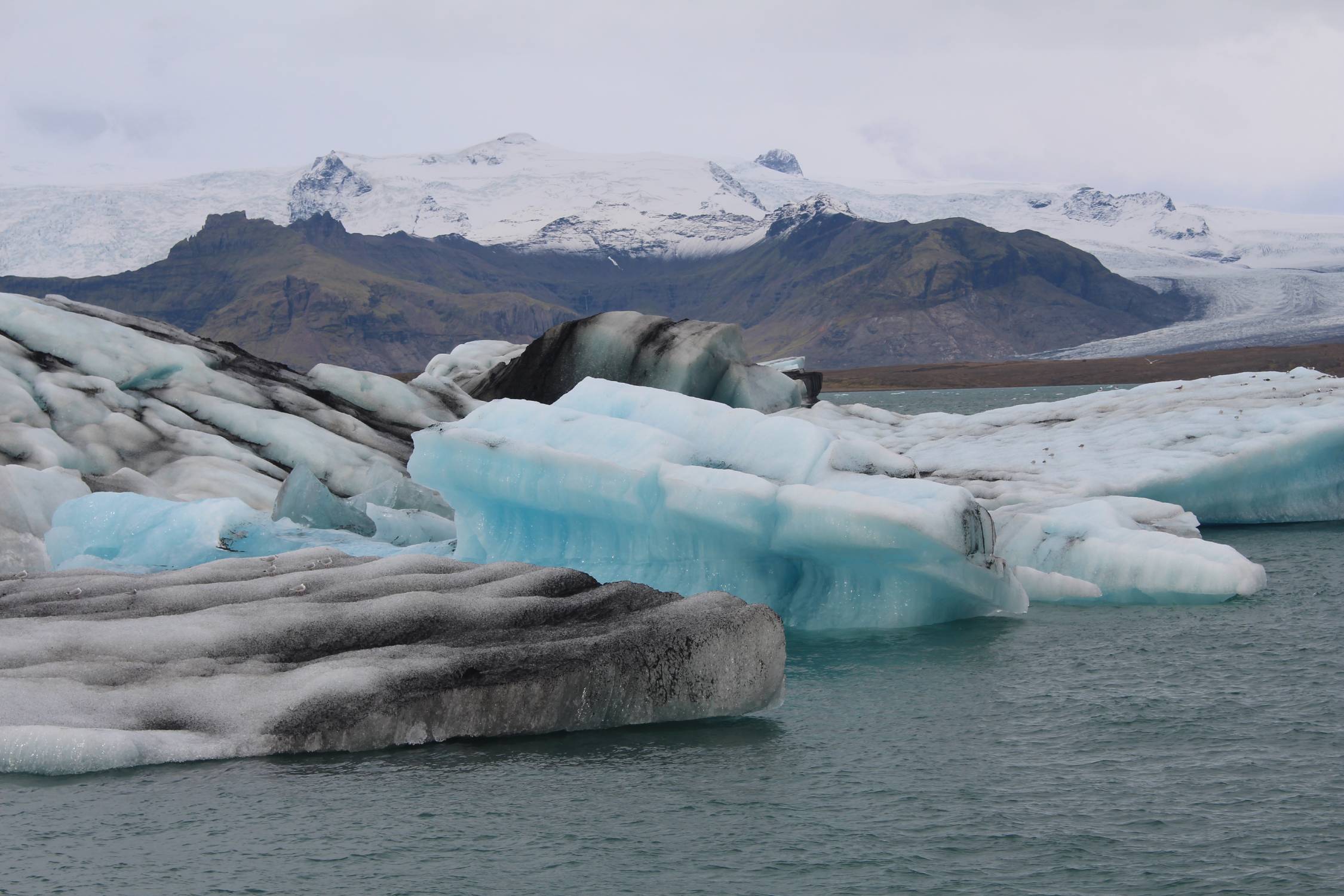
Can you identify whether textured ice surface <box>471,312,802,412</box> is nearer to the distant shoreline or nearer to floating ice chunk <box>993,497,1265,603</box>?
floating ice chunk <box>993,497,1265,603</box>

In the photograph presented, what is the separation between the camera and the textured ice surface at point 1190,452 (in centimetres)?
2834

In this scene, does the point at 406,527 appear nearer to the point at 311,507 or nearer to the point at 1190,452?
the point at 311,507

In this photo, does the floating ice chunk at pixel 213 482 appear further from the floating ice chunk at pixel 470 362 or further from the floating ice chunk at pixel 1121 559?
the floating ice chunk at pixel 470 362

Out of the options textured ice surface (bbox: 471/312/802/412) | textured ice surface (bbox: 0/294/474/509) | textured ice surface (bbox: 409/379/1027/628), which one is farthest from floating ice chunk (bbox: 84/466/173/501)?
textured ice surface (bbox: 471/312/802/412)

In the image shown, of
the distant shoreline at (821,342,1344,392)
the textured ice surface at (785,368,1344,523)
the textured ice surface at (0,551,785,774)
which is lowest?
the textured ice surface at (0,551,785,774)

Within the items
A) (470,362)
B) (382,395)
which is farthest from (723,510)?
(470,362)

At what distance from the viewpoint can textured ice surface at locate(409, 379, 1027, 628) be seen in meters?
19.2

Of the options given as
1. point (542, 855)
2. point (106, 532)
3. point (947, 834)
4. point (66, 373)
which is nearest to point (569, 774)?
point (542, 855)

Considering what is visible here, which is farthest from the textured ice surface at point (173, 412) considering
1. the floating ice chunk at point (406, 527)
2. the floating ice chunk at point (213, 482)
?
the floating ice chunk at point (406, 527)

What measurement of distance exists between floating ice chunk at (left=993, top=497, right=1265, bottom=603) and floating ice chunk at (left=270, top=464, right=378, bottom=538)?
1472 cm

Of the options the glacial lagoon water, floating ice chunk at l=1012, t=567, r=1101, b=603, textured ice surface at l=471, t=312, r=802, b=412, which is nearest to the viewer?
the glacial lagoon water

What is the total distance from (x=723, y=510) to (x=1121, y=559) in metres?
7.37

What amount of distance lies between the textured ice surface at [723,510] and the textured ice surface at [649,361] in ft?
54.8

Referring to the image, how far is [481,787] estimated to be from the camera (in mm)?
12102
